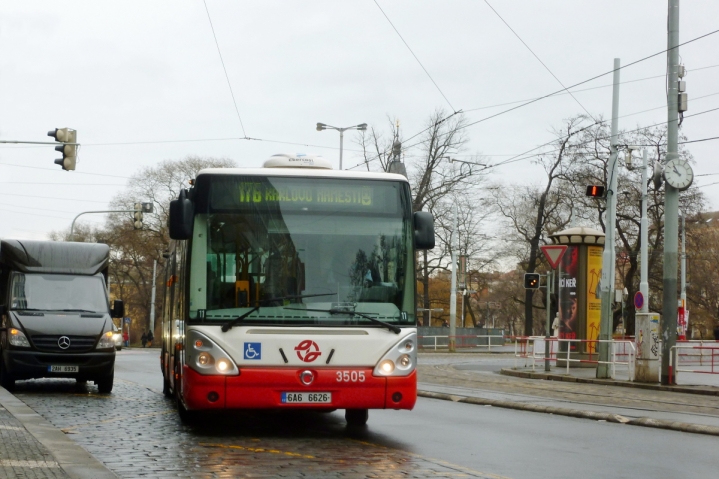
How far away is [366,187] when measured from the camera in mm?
11508

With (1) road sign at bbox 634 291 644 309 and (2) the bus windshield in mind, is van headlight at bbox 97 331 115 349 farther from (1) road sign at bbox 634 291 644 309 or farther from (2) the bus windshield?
(1) road sign at bbox 634 291 644 309

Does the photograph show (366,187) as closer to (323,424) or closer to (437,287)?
(323,424)

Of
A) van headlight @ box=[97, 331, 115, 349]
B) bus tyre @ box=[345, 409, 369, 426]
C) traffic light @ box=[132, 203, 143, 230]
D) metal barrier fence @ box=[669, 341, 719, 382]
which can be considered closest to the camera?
bus tyre @ box=[345, 409, 369, 426]

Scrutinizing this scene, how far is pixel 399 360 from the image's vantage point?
11.0m

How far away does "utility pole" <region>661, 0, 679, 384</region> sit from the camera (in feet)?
73.4

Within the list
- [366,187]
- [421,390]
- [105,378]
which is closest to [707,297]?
[421,390]

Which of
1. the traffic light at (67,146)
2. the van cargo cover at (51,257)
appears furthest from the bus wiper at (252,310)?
the traffic light at (67,146)

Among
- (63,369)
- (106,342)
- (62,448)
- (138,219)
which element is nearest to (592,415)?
(62,448)

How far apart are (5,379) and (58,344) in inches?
46.5

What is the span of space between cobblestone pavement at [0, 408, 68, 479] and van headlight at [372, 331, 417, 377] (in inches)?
138

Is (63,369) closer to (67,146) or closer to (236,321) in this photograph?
(236,321)

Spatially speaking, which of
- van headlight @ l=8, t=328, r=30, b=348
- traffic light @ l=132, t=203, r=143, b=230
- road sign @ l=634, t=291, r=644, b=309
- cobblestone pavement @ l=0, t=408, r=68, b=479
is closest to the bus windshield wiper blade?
cobblestone pavement @ l=0, t=408, r=68, b=479

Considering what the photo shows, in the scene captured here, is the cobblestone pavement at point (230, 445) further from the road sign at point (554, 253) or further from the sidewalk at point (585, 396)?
the road sign at point (554, 253)

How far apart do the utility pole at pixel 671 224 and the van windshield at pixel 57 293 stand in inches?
460
